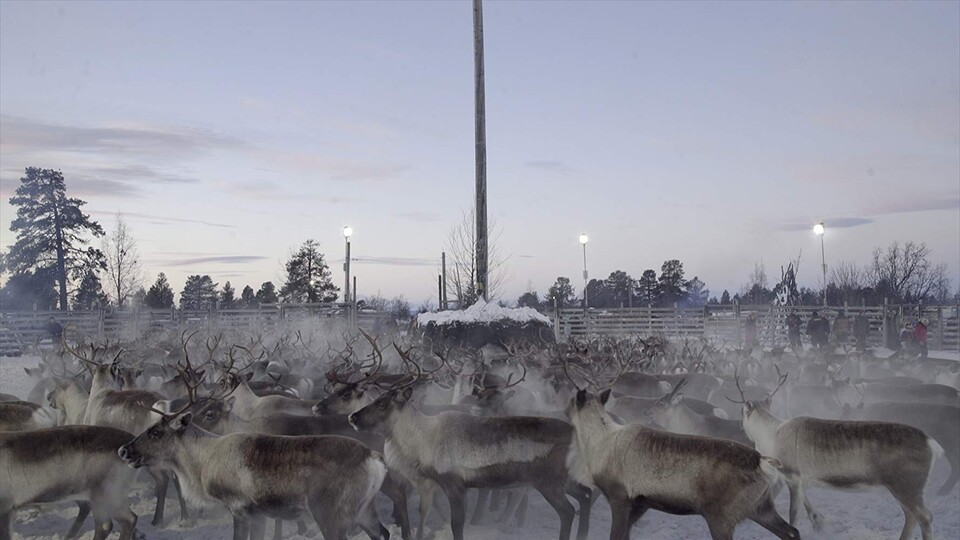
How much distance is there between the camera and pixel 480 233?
19.4 m

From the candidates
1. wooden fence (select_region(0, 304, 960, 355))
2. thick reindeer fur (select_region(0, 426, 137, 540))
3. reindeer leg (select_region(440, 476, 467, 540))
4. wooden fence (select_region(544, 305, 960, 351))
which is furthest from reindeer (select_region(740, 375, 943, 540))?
wooden fence (select_region(0, 304, 960, 355))

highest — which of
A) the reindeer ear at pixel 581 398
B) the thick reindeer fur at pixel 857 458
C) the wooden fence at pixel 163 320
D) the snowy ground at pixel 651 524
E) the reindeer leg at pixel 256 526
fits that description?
the wooden fence at pixel 163 320

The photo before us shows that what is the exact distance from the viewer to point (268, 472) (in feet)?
19.2

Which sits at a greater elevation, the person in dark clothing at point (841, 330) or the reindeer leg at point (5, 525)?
the person in dark clothing at point (841, 330)

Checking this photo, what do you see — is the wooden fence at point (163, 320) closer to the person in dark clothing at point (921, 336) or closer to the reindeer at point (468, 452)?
the person in dark clothing at point (921, 336)

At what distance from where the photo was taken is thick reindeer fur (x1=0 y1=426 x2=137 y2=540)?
20.4ft

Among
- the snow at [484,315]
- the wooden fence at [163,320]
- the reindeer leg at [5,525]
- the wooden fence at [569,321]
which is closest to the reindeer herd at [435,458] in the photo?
the reindeer leg at [5,525]

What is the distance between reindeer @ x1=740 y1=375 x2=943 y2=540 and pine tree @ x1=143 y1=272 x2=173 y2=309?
2028 inches

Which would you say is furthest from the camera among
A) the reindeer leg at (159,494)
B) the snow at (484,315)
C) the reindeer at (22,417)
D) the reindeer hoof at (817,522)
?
the snow at (484,315)

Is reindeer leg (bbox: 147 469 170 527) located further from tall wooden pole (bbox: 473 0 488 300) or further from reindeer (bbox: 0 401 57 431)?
tall wooden pole (bbox: 473 0 488 300)

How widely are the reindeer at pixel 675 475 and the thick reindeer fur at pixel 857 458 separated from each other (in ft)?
4.86

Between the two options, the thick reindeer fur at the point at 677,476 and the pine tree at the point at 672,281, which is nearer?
the thick reindeer fur at the point at 677,476

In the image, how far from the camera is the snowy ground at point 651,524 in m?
7.16

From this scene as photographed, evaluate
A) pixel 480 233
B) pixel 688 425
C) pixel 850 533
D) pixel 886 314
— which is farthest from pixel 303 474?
pixel 886 314
